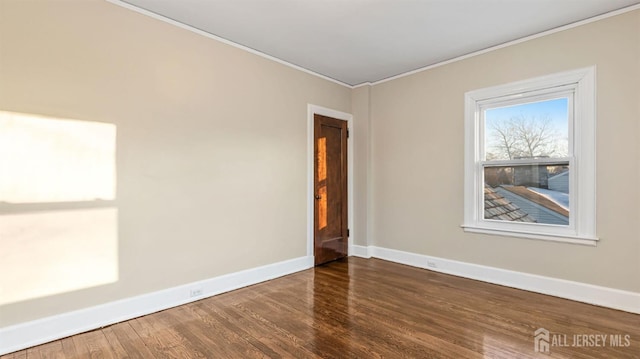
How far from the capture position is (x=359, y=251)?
4816mm

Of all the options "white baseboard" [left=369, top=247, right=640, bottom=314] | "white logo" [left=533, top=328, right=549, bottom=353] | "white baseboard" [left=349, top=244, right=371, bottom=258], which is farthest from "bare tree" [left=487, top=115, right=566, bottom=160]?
"white baseboard" [left=349, top=244, right=371, bottom=258]

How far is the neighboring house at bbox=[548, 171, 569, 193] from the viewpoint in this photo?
317 cm

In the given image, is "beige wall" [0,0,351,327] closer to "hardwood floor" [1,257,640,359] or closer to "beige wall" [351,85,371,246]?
"hardwood floor" [1,257,640,359]

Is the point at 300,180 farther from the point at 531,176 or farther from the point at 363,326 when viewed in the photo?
the point at 531,176

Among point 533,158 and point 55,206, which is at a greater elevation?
point 533,158

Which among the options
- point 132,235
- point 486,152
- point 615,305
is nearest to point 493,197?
point 486,152

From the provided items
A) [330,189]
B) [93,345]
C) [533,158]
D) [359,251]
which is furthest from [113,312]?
[533,158]

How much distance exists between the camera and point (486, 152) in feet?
12.3

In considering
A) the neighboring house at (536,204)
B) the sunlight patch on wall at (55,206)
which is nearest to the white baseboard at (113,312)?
the sunlight patch on wall at (55,206)

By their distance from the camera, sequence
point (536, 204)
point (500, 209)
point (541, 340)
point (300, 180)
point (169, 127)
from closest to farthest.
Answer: point (541, 340)
point (169, 127)
point (536, 204)
point (500, 209)
point (300, 180)

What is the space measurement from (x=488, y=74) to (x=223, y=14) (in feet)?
9.85

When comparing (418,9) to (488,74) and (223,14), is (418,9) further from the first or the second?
(223,14)

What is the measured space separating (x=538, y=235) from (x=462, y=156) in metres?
1.19

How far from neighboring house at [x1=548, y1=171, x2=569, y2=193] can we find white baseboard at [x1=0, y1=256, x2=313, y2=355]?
3268 millimetres
